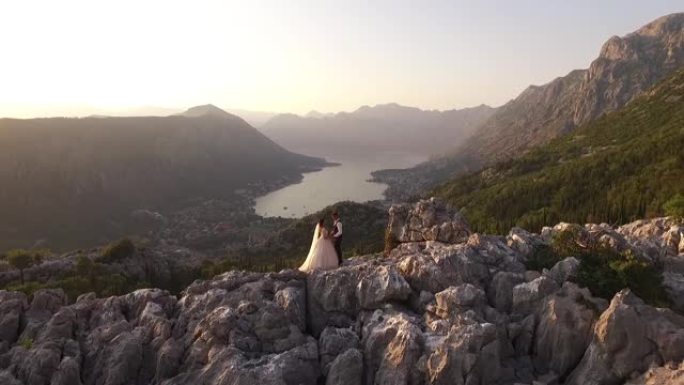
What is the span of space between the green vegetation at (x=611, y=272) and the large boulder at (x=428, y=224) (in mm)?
8536

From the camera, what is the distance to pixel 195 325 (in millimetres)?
30922

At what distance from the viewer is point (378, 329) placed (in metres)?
27.8

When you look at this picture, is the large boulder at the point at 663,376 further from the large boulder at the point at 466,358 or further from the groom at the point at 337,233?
the groom at the point at 337,233

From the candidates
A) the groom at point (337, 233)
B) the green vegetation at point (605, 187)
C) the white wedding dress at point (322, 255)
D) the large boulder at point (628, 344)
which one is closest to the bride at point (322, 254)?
the white wedding dress at point (322, 255)

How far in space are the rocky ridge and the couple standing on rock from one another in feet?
4.21

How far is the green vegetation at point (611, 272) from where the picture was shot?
2773cm

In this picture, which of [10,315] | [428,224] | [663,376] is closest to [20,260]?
[10,315]

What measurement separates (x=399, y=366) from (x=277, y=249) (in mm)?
139913

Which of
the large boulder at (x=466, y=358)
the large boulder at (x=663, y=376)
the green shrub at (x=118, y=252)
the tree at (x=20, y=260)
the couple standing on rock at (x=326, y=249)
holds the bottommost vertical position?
the green shrub at (x=118, y=252)

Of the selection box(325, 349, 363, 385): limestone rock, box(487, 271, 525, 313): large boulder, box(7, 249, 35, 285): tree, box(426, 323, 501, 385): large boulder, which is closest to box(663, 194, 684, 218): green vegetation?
box(487, 271, 525, 313): large boulder

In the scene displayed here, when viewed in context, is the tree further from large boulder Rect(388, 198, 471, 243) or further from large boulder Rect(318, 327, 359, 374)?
large boulder Rect(318, 327, 359, 374)

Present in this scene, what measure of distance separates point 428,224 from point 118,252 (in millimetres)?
88881

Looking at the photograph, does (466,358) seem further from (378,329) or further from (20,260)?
(20,260)

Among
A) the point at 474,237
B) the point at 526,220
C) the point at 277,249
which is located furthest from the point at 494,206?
the point at 474,237
